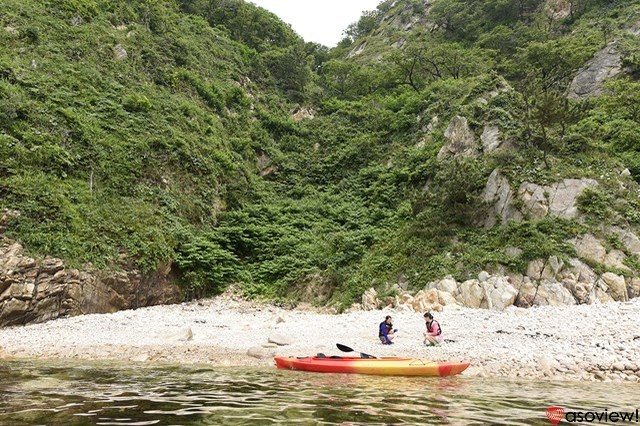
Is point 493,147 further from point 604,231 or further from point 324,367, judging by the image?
point 324,367

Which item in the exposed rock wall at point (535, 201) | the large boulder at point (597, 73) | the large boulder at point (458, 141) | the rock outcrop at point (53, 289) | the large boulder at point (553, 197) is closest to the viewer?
the rock outcrop at point (53, 289)

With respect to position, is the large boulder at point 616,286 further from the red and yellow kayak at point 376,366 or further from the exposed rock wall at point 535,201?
the red and yellow kayak at point 376,366

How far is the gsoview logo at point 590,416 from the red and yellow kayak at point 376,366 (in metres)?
3.00

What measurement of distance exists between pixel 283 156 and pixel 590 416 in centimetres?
3063

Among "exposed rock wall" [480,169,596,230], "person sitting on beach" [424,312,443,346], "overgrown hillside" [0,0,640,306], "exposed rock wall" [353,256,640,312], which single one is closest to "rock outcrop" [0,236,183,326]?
"overgrown hillside" [0,0,640,306]

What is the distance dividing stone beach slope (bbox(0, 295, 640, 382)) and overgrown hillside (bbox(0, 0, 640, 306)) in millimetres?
3034

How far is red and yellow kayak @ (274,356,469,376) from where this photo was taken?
9.24m

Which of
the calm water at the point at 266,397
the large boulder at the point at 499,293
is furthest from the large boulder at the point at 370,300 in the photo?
the calm water at the point at 266,397

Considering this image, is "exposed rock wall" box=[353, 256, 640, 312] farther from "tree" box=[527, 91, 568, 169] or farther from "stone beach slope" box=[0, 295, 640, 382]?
"tree" box=[527, 91, 568, 169]

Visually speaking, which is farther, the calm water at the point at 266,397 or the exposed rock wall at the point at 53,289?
the exposed rock wall at the point at 53,289

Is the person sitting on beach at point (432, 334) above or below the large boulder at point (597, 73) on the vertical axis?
below

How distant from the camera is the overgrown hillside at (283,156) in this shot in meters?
17.3

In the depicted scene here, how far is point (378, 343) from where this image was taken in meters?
12.0

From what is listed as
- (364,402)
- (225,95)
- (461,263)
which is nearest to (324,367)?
(364,402)
